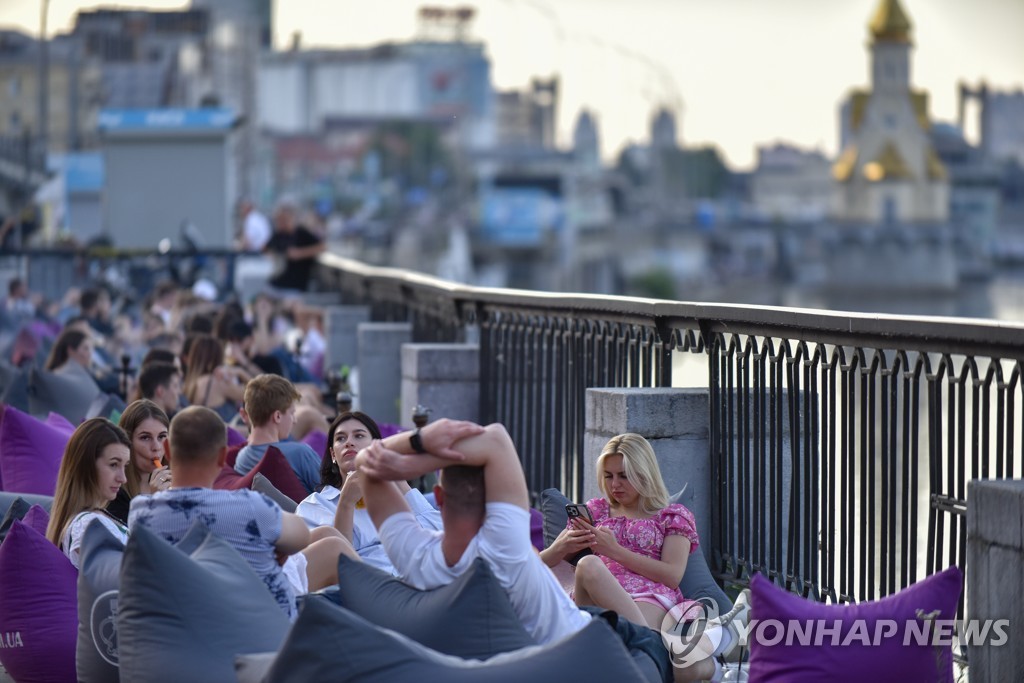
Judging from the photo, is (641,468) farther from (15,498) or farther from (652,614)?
(15,498)

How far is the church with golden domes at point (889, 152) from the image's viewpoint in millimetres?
191125

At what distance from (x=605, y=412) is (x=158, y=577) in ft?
12.1

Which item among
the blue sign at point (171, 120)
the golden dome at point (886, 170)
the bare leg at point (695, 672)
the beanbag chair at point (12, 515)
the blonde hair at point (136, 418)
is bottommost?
the bare leg at point (695, 672)

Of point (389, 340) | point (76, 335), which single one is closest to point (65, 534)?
point (76, 335)

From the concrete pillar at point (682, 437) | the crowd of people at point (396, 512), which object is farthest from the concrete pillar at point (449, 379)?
the concrete pillar at point (682, 437)

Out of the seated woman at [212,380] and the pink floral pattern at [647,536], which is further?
the seated woman at [212,380]

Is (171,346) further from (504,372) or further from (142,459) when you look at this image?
(142,459)

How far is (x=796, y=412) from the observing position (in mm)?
8125

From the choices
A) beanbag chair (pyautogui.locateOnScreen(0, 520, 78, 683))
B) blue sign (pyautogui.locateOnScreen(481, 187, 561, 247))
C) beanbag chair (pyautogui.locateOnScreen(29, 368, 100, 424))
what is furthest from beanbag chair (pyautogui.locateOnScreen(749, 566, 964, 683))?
blue sign (pyautogui.locateOnScreen(481, 187, 561, 247))

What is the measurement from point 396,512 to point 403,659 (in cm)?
83

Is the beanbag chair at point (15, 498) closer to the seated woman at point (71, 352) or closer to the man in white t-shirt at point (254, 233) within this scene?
the seated woman at point (71, 352)

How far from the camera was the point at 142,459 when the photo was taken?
8.31m

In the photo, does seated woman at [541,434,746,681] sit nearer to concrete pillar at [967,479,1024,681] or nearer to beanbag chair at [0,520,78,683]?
concrete pillar at [967,479,1024,681]

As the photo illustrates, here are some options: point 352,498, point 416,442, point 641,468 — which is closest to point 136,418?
point 352,498
